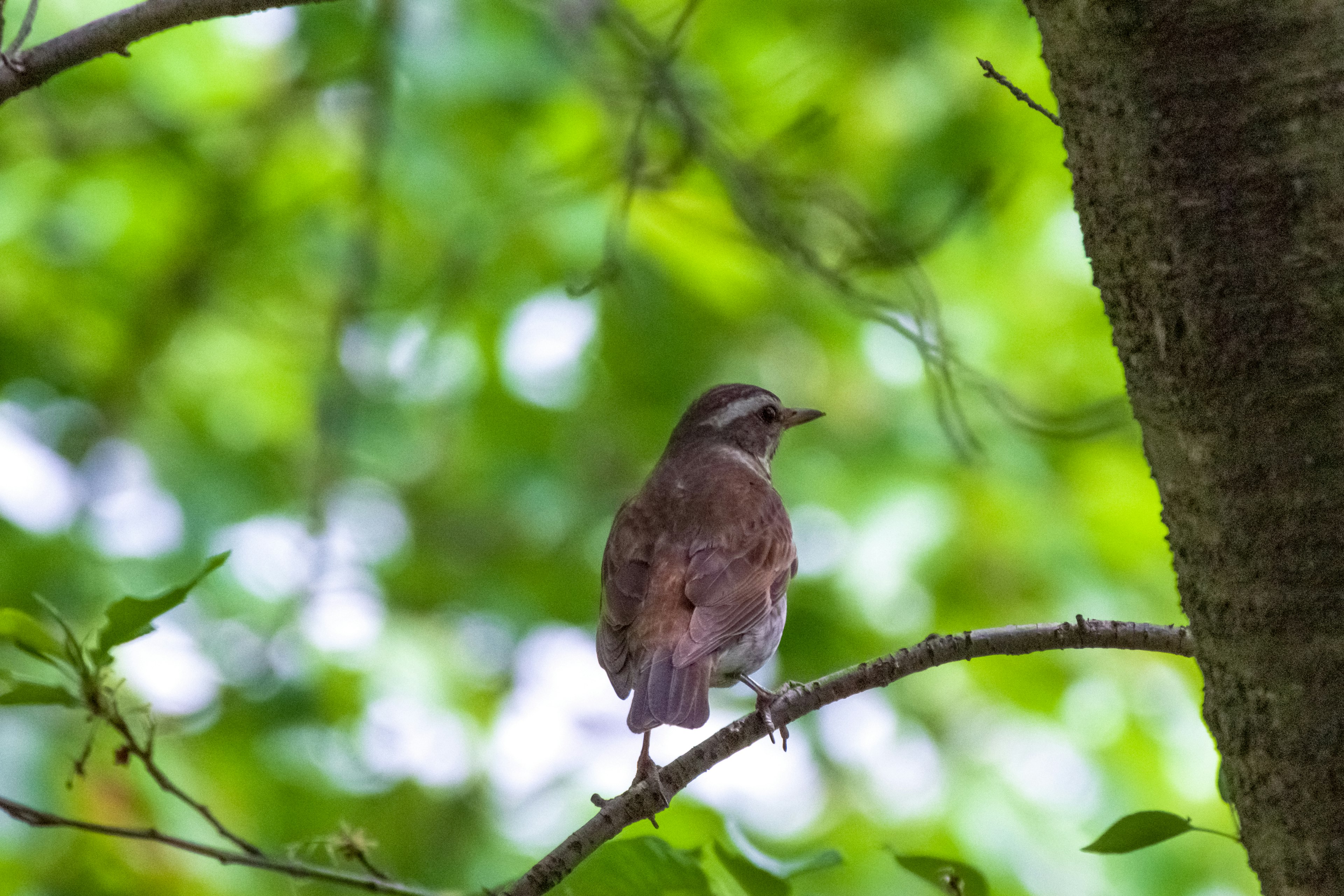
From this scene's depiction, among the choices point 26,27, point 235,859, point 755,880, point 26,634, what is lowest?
point 755,880

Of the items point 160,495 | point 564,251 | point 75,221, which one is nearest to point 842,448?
point 564,251

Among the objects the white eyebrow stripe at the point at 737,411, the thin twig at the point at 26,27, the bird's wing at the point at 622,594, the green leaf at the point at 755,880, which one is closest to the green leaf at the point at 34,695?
the thin twig at the point at 26,27

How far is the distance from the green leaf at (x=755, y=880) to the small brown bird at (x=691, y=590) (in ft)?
4.22

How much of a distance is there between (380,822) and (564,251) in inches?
123

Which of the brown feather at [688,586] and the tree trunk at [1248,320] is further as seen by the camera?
the brown feather at [688,586]

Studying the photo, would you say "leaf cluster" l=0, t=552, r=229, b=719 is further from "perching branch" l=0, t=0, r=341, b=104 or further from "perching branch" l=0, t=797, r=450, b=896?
"perching branch" l=0, t=0, r=341, b=104

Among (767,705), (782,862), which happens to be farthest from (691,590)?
(782,862)

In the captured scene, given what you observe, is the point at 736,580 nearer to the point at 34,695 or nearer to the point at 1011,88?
the point at 1011,88

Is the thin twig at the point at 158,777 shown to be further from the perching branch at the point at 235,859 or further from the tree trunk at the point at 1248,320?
the tree trunk at the point at 1248,320

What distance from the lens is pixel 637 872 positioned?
2096 mm

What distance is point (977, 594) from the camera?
248 inches

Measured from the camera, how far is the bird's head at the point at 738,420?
A: 5664mm

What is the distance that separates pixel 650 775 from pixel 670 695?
113 cm

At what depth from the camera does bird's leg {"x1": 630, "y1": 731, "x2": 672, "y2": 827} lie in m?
2.49
